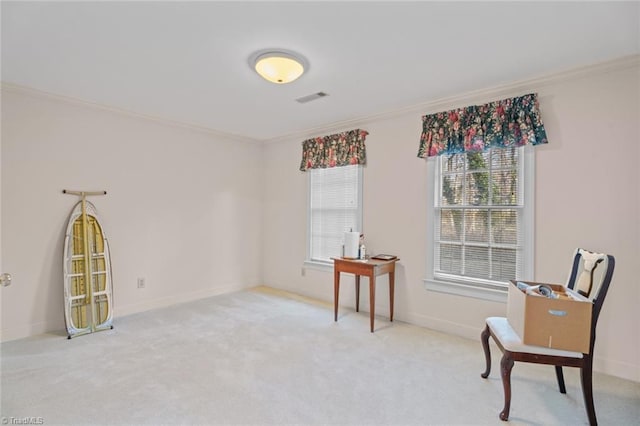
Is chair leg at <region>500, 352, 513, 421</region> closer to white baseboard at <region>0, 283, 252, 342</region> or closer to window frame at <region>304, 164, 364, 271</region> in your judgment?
window frame at <region>304, 164, 364, 271</region>

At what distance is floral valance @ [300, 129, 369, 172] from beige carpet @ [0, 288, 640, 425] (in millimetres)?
1998

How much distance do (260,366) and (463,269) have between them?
2.14 m

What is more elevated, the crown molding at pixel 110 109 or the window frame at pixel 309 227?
the crown molding at pixel 110 109

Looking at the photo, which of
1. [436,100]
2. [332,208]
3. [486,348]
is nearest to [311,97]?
[436,100]

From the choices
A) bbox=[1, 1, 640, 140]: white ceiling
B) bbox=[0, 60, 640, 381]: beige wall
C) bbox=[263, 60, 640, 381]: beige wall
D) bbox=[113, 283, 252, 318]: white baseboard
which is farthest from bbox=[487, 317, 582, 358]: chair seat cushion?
bbox=[113, 283, 252, 318]: white baseboard

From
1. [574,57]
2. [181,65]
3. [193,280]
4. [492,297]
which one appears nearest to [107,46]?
[181,65]

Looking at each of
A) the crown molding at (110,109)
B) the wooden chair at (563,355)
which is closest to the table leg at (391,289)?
the wooden chair at (563,355)

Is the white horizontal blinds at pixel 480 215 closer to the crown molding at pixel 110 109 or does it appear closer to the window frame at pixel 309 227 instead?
the window frame at pixel 309 227

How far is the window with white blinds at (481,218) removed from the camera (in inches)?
117

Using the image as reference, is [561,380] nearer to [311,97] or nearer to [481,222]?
[481,222]

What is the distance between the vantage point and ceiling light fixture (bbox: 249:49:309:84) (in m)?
2.37

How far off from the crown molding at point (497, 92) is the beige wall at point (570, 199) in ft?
0.03

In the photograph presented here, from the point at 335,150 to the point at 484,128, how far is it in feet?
5.92

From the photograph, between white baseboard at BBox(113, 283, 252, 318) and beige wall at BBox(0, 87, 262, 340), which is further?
white baseboard at BBox(113, 283, 252, 318)
